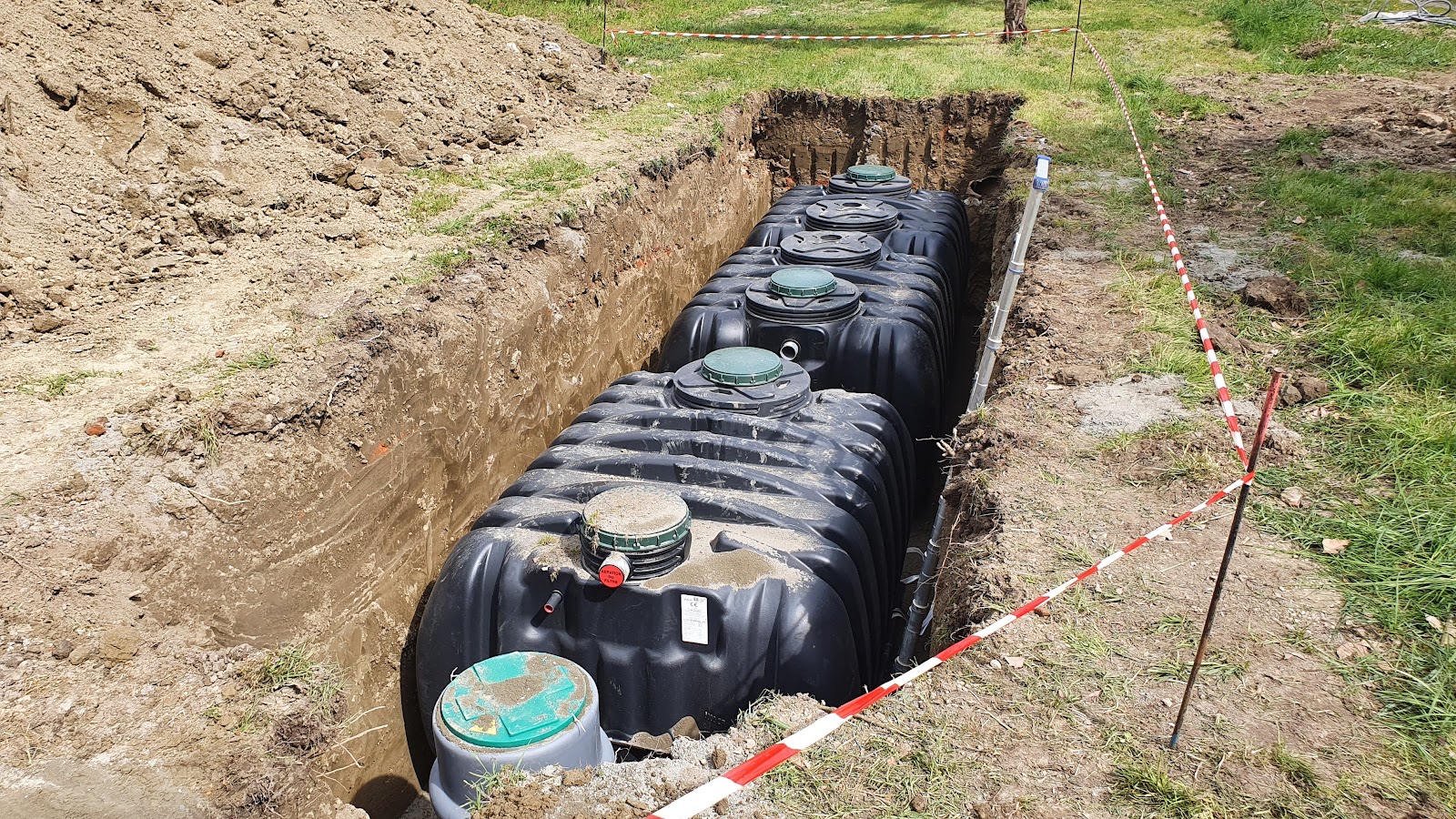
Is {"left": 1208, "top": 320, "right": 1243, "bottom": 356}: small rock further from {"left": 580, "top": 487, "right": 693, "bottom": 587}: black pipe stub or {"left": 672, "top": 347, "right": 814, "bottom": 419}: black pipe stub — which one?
{"left": 580, "top": 487, "right": 693, "bottom": 587}: black pipe stub

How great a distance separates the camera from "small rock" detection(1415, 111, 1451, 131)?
918 centimetres

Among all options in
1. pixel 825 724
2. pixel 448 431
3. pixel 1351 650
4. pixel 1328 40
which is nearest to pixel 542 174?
pixel 448 431

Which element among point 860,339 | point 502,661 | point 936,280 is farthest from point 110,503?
point 936,280

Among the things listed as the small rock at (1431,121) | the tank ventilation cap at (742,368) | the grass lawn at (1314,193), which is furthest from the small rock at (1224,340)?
the small rock at (1431,121)

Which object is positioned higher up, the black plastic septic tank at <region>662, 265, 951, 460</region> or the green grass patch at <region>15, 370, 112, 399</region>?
the green grass patch at <region>15, 370, 112, 399</region>

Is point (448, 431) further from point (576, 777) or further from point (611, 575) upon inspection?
point (576, 777)

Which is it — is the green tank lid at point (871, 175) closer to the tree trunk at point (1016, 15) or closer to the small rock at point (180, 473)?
the tree trunk at point (1016, 15)

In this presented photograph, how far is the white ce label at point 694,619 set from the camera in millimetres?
3805

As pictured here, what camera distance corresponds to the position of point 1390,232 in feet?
21.4

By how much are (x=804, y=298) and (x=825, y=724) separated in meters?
4.18

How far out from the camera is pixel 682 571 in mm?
3885

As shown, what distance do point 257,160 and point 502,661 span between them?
15.4 ft

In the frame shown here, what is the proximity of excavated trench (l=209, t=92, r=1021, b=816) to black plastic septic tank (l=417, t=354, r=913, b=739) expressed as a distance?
0.50 metres

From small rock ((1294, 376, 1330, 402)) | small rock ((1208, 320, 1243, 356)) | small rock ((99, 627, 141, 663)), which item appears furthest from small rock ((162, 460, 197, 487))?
small rock ((1294, 376, 1330, 402))
